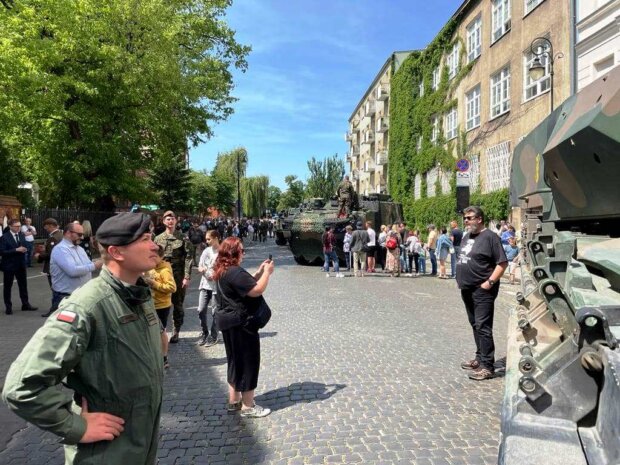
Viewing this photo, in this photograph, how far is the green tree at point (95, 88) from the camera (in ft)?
54.3

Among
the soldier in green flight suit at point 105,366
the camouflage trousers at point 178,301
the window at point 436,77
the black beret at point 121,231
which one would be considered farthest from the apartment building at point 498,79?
the soldier in green flight suit at point 105,366

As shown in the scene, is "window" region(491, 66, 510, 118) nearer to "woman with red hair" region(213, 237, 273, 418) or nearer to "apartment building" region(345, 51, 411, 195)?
"apartment building" region(345, 51, 411, 195)

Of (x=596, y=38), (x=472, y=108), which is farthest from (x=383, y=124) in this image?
(x=596, y=38)

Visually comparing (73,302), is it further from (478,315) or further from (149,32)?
(149,32)

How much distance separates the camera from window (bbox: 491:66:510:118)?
20.4 metres

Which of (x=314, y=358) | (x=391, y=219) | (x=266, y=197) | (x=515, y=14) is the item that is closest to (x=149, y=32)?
(x=391, y=219)

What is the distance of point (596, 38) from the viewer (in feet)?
47.2

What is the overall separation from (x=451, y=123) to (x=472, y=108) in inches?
91.8

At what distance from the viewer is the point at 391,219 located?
2080 centimetres

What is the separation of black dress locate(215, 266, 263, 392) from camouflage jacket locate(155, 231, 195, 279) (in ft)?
8.03

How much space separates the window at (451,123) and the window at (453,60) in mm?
1837

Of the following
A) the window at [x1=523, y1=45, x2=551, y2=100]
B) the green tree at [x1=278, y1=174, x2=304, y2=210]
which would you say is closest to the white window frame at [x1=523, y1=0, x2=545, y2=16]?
the window at [x1=523, y1=45, x2=551, y2=100]

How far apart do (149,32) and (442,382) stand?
17694 millimetres

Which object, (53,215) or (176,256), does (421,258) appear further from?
(53,215)
